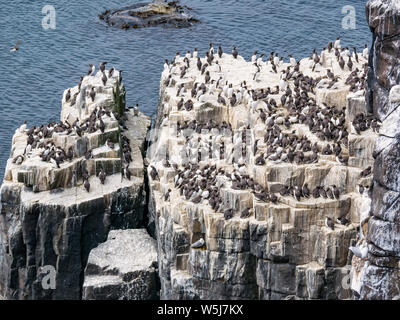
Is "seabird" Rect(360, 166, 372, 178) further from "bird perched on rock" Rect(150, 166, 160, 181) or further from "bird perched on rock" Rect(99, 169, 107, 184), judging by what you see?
"bird perched on rock" Rect(99, 169, 107, 184)

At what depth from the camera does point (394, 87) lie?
28.6m

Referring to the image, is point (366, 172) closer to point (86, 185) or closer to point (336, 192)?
point (336, 192)

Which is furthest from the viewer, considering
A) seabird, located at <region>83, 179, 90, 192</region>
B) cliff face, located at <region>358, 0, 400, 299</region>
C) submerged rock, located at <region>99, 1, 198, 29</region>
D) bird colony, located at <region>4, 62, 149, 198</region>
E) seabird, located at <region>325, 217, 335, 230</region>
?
submerged rock, located at <region>99, 1, 198, 29</region>

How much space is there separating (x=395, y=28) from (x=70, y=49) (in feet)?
207

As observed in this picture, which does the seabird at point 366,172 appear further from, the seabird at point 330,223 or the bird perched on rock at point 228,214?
the bird perched on rock at point 228,214

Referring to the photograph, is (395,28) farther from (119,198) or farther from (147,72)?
(147,72)

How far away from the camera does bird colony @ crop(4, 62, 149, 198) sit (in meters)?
54.6

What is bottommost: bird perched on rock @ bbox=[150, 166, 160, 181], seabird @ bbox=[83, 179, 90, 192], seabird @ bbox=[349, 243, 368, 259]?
seabird @ bbox=[83, 179, 90, 192]

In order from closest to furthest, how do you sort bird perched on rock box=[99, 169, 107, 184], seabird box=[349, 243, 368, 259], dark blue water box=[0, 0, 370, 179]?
seabird box=[349, 243, 368, 259] → bird perched on rock box=[99, 169, 107, 184] → dark blue water box=[0, 0, 370, 179]

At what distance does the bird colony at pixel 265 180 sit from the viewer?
156 ft

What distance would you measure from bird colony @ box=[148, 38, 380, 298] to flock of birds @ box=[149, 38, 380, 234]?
0.07 metres

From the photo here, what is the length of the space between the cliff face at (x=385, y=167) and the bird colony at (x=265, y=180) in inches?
658

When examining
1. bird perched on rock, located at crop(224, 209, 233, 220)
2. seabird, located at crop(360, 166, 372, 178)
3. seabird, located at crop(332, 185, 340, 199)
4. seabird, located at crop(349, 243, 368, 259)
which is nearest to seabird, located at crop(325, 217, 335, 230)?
seabird, located at crop(332, 185, 340, 199)

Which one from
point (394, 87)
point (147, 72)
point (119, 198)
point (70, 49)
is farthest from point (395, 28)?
point (70, 49)
